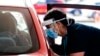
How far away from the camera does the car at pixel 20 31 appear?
2178 millimetres

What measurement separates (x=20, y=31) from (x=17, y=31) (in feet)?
0.09

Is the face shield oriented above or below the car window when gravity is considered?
below

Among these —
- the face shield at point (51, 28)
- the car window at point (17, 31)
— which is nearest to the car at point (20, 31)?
the car window at point (17, 31)

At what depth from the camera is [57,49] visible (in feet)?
10.9

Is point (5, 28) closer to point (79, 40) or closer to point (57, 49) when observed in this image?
point (79, 40)

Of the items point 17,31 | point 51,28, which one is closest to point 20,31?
point 17,31

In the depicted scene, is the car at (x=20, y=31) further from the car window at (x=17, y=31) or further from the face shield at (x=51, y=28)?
the face shield at (x=51, y=28)

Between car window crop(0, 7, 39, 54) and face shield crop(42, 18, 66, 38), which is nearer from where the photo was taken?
car window crop(0, 7, 39, 54)

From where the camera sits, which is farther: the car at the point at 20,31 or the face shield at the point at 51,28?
the face shield at the point at 51,28

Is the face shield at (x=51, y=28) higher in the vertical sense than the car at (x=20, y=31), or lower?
lower

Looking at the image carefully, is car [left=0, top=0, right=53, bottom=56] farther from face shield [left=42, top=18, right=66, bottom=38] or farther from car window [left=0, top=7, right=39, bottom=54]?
face shield [left=42, top=18, right=66, bottom=38]

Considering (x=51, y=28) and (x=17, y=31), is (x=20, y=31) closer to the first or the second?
(x=17, y=31)

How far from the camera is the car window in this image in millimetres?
2217

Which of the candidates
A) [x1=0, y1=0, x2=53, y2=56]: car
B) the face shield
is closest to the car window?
[x1=0, y1=0, x2=53, y2=56]: car
